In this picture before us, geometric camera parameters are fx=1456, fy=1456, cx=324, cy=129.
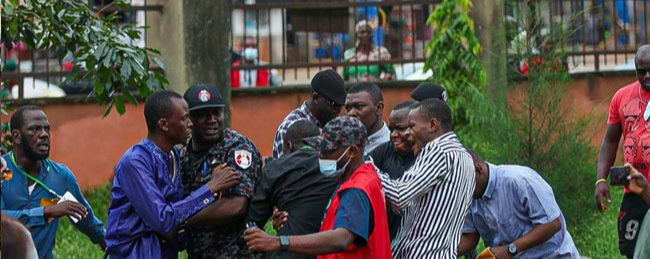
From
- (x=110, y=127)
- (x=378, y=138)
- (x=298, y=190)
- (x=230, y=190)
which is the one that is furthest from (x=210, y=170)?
(x=110, y=127)

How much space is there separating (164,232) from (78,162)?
6809 millimetres

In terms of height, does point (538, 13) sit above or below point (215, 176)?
above

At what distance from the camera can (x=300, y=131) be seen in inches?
314

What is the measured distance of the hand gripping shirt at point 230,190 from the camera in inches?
304

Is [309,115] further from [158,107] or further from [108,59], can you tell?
[158,107]

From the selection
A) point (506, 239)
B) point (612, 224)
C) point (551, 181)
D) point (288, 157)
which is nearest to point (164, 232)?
point (288, 157)

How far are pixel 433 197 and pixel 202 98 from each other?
147cm

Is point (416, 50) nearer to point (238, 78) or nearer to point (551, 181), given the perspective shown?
point (238, 78)

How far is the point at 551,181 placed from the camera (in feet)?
37.0

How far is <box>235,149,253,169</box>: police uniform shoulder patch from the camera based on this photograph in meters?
7.70

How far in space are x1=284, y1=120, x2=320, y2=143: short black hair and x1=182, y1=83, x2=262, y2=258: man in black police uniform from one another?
0.25m

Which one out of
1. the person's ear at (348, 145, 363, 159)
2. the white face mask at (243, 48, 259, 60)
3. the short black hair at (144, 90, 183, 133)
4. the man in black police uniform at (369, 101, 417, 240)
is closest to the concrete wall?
the white face mask at (243, 48, 259, 60)

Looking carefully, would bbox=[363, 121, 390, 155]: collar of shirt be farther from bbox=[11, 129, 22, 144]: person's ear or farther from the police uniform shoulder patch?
bbox=[11, 129, 22, 144]: person's ear

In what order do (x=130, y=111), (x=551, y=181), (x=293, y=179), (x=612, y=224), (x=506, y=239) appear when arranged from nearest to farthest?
(x=293, y=179) < (x=506, y=239) < (x=551, y=181) < (x=612, y=224) < (x=130, y=111)
